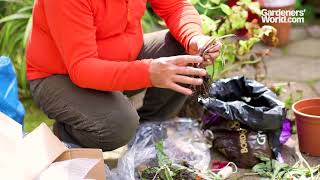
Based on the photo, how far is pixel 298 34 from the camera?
414 cm

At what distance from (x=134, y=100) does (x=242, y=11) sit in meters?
0.78

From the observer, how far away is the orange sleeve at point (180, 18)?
235 centimetres

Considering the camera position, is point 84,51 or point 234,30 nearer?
point 84,51

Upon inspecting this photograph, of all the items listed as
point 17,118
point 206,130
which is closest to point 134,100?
point 206,130

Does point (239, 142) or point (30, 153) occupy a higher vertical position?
point (30, 153)

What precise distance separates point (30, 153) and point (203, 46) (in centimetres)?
77

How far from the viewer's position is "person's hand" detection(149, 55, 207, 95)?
6.33 ft

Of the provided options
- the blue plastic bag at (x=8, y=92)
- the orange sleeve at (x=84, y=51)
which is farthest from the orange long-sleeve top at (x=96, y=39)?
the blue plastic bag at (x=8, y=92)

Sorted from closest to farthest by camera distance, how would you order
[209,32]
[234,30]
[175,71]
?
[175,71] < [209,32] < [234,30]

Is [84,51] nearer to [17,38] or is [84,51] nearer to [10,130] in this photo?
[10,130]

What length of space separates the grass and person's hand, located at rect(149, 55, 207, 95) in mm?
1155

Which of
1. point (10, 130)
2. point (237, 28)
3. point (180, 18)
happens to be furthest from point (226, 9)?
point (10, 130)

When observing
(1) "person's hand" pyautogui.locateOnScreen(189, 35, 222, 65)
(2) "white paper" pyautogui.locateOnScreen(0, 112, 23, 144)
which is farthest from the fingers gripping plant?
(2) "white paper" pyautogui.locateOnScreen(0, 112, 23, 144)

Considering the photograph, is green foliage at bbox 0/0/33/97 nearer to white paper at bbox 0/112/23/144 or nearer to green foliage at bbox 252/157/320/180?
white paper at bbox 0/112/23/144
